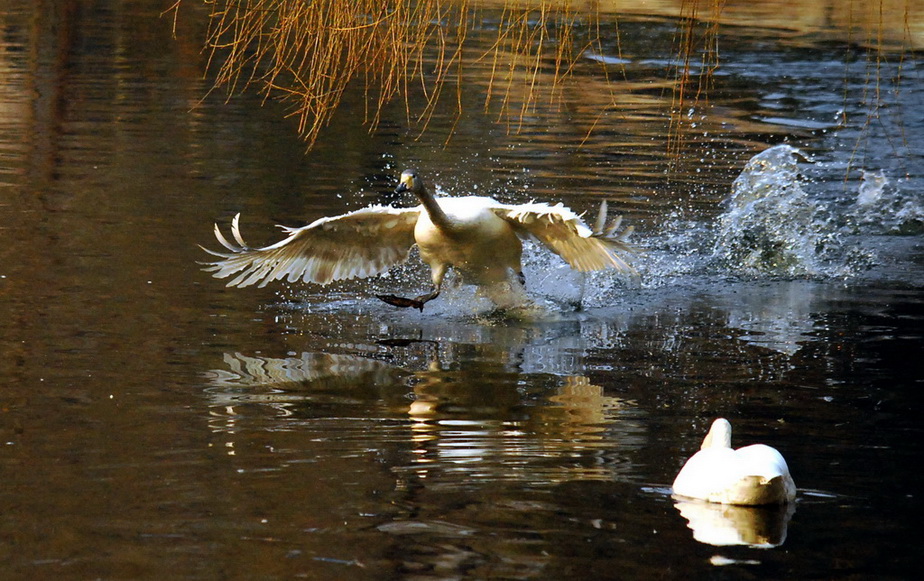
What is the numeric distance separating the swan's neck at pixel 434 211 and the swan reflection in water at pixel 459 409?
1146 millimetres

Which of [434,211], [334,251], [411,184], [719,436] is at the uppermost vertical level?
[411,184]

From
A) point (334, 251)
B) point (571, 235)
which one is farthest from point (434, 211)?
point (334, 251)

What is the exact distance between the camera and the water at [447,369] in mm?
5062

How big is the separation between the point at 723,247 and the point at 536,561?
6.36 m

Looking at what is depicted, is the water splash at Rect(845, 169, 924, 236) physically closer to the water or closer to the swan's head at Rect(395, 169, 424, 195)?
the water

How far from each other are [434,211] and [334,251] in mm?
1053

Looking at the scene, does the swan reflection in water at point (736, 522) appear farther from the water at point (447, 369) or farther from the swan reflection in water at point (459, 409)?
the swan reflection in water at point (459, 409)

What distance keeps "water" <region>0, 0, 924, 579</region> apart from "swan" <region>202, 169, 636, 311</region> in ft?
0.77

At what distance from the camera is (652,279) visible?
10.2 metres

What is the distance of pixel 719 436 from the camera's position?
18.6 feet

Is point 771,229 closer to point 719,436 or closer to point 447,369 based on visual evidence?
point 447,369

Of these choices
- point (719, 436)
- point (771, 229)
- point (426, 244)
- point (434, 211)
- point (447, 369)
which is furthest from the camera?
point (771, 229)

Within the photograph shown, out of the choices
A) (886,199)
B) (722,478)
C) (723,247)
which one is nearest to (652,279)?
(723,247)

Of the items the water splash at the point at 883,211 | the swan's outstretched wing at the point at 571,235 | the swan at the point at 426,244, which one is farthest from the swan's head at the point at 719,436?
the water splash at the point at 883,211
